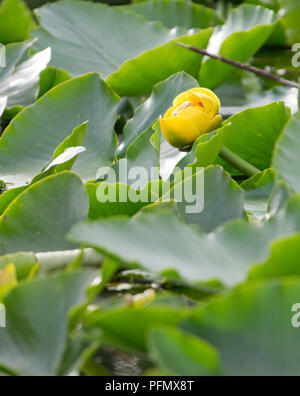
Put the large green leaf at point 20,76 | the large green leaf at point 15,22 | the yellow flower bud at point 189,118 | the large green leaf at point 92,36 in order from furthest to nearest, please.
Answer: the large green leaf at point 15,22, the large green leaf at point 92,36, the large green leaf at point 20,76, the yellow flower bud at point 189,118

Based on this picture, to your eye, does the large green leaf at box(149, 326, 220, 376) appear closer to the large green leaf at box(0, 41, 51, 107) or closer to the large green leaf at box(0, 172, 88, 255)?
the large green leaf at box(0, 172, 88, 255)

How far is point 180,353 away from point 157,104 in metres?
0.48

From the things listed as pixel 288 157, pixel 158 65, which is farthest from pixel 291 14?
pixel 288 157

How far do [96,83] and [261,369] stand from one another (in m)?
0.53

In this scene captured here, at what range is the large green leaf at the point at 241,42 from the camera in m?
1.02

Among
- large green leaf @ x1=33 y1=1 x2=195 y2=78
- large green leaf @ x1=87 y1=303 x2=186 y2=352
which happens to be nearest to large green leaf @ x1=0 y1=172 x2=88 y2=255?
large green leaf @ x1=87 y1=303 x2=186 y2=352

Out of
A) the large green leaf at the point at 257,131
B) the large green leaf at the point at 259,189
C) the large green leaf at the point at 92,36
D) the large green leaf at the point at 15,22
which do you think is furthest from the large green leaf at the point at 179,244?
the large green leaf at the point at 15,22

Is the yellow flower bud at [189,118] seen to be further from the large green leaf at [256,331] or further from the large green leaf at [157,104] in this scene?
the large green leaf at [256,331]

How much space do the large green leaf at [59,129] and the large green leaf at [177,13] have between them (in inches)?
28.4

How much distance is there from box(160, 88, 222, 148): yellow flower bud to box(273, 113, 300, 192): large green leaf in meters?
0.12

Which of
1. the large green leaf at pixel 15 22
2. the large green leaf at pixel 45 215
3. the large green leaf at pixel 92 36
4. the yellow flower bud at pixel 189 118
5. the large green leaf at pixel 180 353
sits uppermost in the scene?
the large green leaf at pixel 15 22

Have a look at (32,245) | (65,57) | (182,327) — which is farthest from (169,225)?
(65,57)

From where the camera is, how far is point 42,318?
1.35 ft

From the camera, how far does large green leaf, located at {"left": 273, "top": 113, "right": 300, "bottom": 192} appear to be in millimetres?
521
